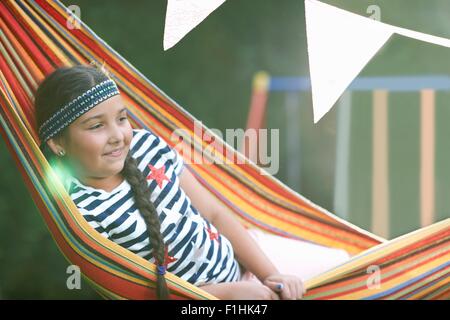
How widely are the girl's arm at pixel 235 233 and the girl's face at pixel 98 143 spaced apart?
0.19 m

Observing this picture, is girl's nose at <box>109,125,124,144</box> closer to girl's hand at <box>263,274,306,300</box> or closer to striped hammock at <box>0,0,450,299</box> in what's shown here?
striped hammock at <box>0,0,450,299</box>

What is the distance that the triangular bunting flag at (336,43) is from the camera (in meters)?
1.45

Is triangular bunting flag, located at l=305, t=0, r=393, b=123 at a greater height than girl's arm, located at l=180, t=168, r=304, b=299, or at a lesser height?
greater

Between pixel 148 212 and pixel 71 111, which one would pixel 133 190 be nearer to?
pixel 148 212

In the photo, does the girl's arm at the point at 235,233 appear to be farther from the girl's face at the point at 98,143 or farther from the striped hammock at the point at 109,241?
the girl's face at the point at 98,143

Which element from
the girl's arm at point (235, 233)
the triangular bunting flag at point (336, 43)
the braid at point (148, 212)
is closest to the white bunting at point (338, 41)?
the triangular bunting flag at point (336, 43)

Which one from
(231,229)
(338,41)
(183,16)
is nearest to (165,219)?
(231,229)

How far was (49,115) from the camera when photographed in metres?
1.29

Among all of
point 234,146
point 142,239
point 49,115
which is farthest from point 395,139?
point 49,115

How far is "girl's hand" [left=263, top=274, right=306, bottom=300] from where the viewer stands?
4.39 ft

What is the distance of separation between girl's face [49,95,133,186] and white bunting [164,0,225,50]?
9.9 inches

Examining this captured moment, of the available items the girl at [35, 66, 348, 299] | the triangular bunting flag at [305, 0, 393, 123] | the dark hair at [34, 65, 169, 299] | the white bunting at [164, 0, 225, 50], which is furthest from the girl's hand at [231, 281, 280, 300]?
the white bunting at [164, 0, 225, 50]

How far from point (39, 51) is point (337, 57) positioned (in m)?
0.74
